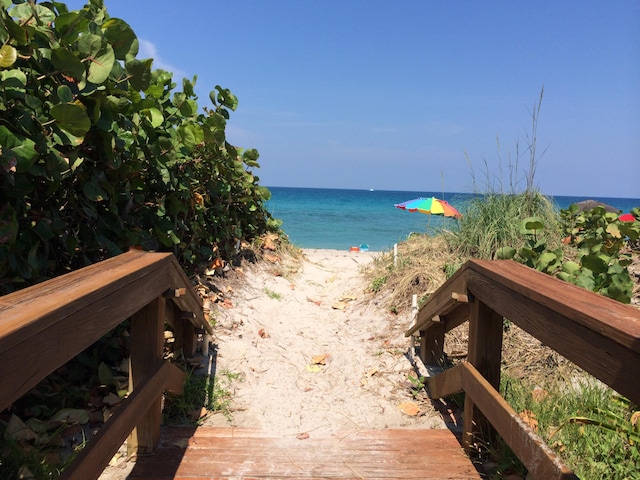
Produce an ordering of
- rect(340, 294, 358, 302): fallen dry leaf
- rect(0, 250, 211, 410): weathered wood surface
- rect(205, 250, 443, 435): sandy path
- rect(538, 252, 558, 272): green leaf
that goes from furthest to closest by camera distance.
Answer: rect(340, 294, 358, 302): fallen dry leaf, rect(205, 250, 443, 435): sandy path, rect(538, 252, 558, 272): green leaf, rect(0, 250, 211, 410): weathered wood surface

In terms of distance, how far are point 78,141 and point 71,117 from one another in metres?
0.18

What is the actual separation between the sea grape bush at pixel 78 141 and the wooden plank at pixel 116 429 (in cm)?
79

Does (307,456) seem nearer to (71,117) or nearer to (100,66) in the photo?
(71,117)

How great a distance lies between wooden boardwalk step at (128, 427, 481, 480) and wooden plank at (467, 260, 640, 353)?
104cm

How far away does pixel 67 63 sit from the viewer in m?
2.17

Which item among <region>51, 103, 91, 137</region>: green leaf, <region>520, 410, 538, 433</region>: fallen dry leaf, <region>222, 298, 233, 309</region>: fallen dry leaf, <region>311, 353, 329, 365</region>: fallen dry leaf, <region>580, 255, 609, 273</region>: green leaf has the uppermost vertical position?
<region>51, 103, 91, 137</region>: green leaf

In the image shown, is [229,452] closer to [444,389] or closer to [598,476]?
[444,389]

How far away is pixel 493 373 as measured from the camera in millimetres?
2596

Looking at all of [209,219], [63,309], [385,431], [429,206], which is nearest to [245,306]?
[209,219]

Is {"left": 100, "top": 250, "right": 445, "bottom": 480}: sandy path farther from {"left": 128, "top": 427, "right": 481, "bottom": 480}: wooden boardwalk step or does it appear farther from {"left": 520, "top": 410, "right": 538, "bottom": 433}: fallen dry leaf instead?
{"left": 520, "top": 410, "right": 538, "bottom": 433}: fallen dry leaf

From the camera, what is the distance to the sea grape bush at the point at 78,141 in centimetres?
211

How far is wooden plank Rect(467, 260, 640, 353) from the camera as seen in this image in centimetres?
132

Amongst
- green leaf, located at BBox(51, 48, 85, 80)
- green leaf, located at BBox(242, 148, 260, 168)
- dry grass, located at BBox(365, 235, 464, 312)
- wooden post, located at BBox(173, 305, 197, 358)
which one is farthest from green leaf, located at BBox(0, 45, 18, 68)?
green leaf, located at BBox(242, 148, 260, 168)

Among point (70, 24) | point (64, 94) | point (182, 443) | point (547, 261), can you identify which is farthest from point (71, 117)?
point (547, 261)
